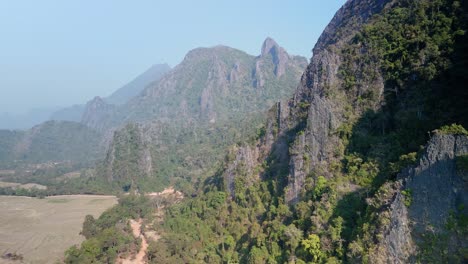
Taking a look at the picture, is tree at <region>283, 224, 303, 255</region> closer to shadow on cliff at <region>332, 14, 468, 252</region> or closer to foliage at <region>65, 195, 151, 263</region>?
shadow on cliff at <region>332, 14, 468, 252</region>

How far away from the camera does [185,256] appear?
43938mm

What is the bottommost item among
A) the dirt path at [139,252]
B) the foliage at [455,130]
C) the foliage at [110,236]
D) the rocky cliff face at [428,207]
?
the dirt path at [139,252]

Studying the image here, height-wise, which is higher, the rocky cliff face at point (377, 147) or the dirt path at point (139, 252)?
the rocky cliff face at point (377, 147)

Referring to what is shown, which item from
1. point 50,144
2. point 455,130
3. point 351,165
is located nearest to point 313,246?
point 351,165

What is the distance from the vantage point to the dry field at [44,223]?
5556 cm

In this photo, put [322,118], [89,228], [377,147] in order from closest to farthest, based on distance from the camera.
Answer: [377,147], [322,118], [89,228]

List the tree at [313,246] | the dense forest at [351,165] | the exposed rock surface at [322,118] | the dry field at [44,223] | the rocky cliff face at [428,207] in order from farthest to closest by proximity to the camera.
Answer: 1. the dry field at [44,223]
2. the exposed rock surface at [322,118]
3. the tree at [313,246]
4. the dense forest at [351,165]
5. the rocky cliff face at [428,207]

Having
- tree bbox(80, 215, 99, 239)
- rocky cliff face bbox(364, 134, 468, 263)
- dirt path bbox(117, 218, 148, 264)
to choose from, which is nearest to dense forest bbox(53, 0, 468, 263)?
rocky cliff face bbox(364, 134, 468, 263)

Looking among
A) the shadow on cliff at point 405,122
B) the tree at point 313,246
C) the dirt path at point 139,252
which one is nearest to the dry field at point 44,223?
the dirt path at point 139,252

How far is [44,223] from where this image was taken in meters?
67.5

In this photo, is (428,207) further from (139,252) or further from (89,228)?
(89,228)

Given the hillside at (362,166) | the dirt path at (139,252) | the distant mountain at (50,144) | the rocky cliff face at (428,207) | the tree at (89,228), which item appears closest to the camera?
the rocky cliff face at (428,207)

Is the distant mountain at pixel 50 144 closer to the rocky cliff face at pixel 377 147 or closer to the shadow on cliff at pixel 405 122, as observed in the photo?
the rocky cliff face at pixel 377 147

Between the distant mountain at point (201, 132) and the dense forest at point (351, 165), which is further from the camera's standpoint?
the distant mountain at point (201, 132)
